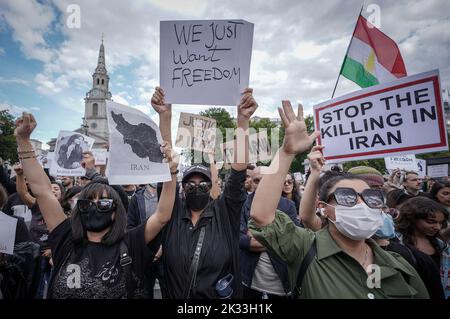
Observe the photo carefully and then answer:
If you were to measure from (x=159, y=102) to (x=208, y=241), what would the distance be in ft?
4.40

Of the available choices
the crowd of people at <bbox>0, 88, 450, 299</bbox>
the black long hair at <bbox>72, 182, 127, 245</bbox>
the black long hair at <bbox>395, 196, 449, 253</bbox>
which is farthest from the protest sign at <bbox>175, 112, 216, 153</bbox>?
the black long hair at <bbox>395, 196, 449, 253</bbox>

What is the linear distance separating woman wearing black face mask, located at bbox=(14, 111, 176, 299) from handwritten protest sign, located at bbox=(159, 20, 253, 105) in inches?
23.4

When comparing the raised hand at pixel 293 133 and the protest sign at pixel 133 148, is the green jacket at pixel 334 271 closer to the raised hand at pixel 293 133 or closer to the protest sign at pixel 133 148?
the raised hand at pixel 293 133

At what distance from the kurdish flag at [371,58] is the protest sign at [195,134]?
2041 mm

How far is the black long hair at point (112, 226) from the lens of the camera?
2291mm

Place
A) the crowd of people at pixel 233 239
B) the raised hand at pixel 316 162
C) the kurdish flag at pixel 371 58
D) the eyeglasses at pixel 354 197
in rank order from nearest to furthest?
the crowd of people at pixel 233 239 → the eyeglasses at pixel 354 197 → the raised hand at pixel 316 162 → the kurdish flag at pixel 371 58

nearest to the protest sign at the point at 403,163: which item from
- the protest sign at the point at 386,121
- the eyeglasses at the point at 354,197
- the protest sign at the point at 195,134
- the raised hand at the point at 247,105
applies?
the protest sign at the point at 386,121

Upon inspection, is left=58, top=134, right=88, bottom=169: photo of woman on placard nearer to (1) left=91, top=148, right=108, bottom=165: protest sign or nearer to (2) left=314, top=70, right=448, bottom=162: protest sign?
(1) left=91, top=148, right=108, bottom=165: protest sign

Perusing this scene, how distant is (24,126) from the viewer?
2266 millimetres

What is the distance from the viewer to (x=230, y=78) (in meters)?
2.50

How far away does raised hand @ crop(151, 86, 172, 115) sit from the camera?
2.57 m

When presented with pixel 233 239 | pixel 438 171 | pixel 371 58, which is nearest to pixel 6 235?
pixel 233 239

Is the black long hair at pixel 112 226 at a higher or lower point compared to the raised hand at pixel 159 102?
lower
